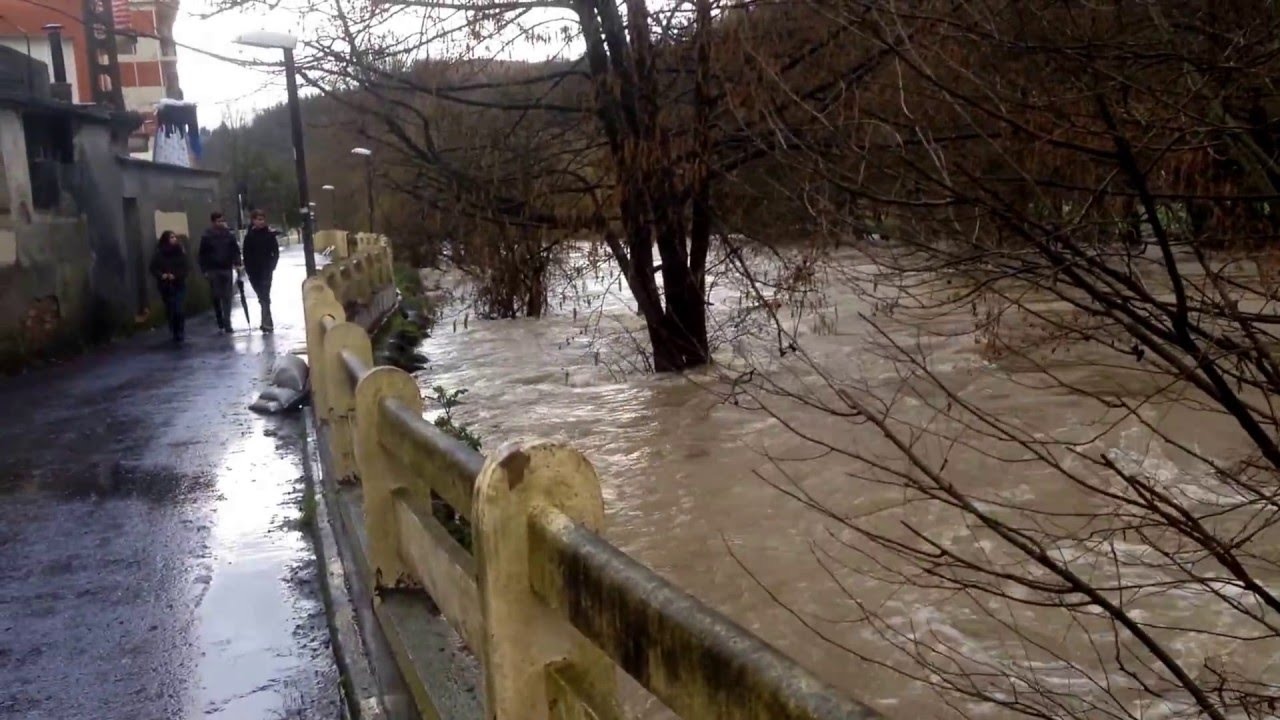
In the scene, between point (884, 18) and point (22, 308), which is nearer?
point (884, 18)

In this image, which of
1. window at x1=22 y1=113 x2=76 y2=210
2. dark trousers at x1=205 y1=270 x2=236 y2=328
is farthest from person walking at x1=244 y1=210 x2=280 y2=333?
window at x1=22 y1=113 x2=76 y2=210

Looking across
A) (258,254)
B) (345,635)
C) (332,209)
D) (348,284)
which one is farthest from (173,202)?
(332,209)

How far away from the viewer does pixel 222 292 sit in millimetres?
18391

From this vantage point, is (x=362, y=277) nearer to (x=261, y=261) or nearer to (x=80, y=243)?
(x=261, y=261)

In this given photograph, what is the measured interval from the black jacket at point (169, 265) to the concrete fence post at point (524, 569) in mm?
15662

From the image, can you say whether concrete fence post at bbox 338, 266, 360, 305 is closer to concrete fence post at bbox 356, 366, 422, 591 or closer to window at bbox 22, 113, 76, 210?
window at bbox 22, 113, 76, 210

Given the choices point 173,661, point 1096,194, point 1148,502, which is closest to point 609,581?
point 1148,502

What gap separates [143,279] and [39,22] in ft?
89.3

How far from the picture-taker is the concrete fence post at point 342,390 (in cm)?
626

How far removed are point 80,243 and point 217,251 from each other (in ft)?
6.16

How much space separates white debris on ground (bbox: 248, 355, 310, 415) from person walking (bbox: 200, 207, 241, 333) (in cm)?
662

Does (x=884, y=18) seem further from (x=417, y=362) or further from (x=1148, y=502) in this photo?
(x=417, y=362)

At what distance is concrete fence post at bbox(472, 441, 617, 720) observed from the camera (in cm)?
262

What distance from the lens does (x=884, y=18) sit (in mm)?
4438
